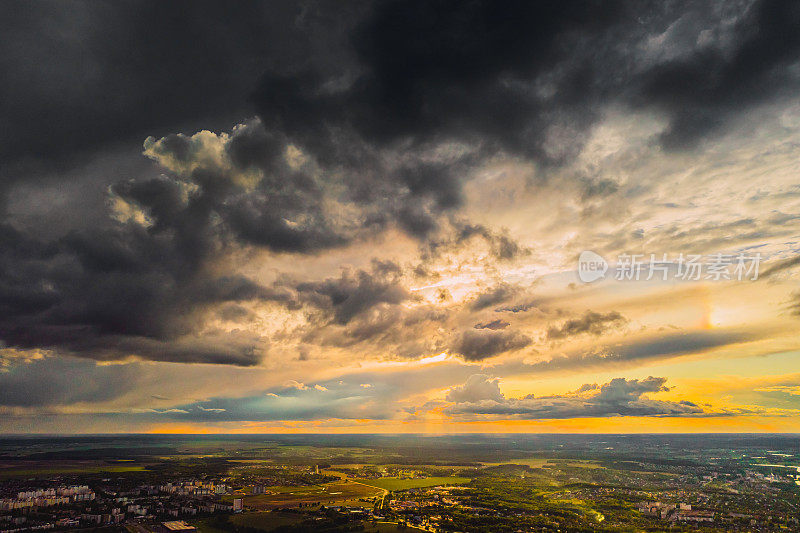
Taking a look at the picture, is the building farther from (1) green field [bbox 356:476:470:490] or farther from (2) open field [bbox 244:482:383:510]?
(1) green field [bbox 356:476:470:490]

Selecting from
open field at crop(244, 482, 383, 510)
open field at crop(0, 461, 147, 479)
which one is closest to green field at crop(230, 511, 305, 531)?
open field at crop(244, 482, 383, 510)

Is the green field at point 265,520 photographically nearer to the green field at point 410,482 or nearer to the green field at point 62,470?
the green field at point 410,482

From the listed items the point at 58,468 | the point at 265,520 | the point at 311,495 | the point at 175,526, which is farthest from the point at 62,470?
the point at 265,520

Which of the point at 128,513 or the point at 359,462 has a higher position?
the point at 128,513

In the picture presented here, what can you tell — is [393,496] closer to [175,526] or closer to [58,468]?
[175,526]

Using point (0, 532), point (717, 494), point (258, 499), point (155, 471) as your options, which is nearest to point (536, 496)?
point (717, 494)

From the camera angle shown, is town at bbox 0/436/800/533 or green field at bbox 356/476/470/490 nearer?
town at bbox 0/436/800/533

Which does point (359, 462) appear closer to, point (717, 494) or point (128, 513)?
point (128, 513)

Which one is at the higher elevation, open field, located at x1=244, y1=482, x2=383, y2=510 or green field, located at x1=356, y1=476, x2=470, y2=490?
open field, located at x1=244, y1=482, x2=383, y2=510
